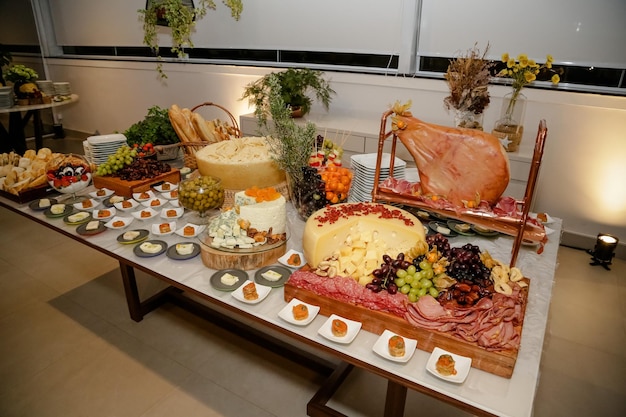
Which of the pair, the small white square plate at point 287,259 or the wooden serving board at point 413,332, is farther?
the small white square plate at point 287,259

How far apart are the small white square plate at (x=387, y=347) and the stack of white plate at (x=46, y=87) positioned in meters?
5.77

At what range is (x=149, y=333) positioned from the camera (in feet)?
8.29

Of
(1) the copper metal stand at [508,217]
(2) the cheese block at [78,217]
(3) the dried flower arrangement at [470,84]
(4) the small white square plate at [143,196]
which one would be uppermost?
(3) the dried flower arrangement at [470,84]

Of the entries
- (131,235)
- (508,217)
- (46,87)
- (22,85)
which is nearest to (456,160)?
(508,217)

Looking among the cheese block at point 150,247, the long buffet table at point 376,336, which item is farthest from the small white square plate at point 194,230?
the cheese block at point 150,247

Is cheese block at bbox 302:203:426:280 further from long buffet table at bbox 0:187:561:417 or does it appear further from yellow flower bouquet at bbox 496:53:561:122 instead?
yellow flower bouquet at bbox 496:53:561:122

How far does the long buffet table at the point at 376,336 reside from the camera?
3.84 ft

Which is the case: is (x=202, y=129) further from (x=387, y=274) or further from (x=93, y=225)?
(x=387, y=274)

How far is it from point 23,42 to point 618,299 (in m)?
8.66

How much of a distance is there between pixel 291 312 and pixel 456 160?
0.98 meters

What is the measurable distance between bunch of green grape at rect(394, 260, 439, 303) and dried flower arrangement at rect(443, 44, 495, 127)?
1936 millimetres

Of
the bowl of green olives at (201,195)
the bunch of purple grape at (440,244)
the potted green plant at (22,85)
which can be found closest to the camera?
the bunch of purple grape at (440,244)

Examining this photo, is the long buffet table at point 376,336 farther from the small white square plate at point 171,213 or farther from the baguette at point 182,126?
the baguette at point 182,126

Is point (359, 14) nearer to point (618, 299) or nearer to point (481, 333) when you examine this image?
point (618, 299)
